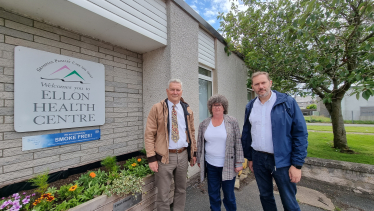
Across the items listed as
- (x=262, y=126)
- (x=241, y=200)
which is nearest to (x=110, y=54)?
(x=262, y=126)

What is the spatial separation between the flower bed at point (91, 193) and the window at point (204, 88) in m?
2.39

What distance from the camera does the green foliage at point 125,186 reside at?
1.95m

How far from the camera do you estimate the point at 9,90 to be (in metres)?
1.93

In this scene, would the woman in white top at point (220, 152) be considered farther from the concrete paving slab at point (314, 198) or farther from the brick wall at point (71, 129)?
the concrete paving slab at point (314, 198)

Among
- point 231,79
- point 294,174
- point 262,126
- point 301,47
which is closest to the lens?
point 294,174

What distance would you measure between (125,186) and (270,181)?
190cm

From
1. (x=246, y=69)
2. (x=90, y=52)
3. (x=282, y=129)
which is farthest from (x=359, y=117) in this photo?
(x=90, y=52)

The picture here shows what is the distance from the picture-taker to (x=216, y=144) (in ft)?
7.19

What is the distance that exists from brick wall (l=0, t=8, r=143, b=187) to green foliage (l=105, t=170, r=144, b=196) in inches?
35.0

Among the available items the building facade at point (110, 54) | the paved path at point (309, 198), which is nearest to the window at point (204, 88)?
the building facade at point (110, 54)

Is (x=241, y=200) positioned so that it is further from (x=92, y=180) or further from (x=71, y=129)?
(x=71, y=129)

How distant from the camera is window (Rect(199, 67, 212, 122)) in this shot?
438 centimetres

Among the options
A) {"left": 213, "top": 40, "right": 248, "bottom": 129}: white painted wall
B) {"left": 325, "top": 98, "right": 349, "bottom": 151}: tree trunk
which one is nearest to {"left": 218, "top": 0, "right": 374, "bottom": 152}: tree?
{"left": 325, "top": 98, "right": 349, "bottom": 151}: tree trunk

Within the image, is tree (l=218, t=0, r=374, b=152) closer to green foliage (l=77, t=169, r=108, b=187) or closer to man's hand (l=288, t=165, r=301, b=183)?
man's hand (l=288, t=165, r=301, b=183)
